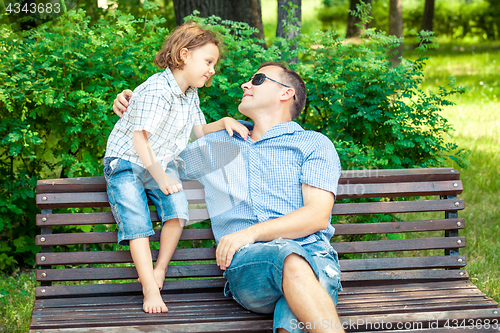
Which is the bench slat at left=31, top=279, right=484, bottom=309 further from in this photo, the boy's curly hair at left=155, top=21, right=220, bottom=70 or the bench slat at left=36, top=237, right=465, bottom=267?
the boy's curly hair at left=155, top=21, right=220, bottom=70

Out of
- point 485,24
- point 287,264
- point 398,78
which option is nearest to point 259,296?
point 287,264

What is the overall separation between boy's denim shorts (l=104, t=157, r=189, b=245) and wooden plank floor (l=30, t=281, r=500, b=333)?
16.5 inches

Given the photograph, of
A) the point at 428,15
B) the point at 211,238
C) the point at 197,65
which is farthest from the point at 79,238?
the point at 428,15

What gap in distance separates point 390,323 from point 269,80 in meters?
1.66

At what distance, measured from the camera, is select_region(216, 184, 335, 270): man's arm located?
2537mm

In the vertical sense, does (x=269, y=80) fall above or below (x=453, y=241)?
above

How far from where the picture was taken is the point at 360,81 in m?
3.86

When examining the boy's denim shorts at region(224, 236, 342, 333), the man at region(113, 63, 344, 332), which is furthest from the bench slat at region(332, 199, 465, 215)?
the boy's denim shorts at region(224, 236, 342, 333)

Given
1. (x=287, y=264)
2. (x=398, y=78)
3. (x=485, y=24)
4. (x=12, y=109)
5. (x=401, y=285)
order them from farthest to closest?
(x=485, y=24) → (x=398, y=78) → (x=12, y=109) → (x=401, y=285) → (x=287, y=264)

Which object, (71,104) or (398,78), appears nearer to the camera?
(71,104)

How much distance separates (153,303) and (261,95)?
1456 mm

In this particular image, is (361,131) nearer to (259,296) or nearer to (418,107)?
(418,107)

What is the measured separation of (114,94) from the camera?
145 inches

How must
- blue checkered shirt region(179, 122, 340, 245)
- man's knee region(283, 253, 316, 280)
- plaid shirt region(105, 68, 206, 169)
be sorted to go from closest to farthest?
1. man's knee region(283, 253, 316, 280)
2. plaid shirt region(105, 68, 206, 169)
3. blue checkered shirt region(179, 122, 340, 245)
